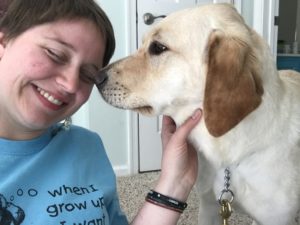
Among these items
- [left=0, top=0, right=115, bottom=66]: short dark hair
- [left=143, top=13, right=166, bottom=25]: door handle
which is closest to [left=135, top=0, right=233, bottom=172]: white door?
[left=143, top=13, right=166, bottom=25]: door handle

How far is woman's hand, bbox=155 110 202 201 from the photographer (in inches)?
33.8

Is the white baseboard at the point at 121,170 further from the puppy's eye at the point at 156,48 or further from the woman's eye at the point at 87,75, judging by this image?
the woman's eye at the point at 87,75

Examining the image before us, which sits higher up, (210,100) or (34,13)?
(34,13)

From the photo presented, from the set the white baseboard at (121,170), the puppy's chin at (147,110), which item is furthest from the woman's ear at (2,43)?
the white baseboard at (121,170)

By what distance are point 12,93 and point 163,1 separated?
1721 millimetres

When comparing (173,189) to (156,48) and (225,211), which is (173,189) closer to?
(225,211)

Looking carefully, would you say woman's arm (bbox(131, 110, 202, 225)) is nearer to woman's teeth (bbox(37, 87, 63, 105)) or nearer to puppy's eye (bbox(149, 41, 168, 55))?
puppy's eye (bbox(149, 41, 168, 55))

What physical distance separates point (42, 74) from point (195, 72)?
14.2 inches

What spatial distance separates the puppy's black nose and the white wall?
1.18 metres

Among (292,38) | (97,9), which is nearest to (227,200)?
(97,9)

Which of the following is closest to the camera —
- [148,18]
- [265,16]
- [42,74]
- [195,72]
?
[42,74]

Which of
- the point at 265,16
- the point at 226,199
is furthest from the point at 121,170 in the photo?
the point at 226,199

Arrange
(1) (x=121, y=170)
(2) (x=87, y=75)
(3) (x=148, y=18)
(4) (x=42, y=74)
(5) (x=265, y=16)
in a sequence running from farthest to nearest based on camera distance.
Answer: (5) (x=265, y=16)
(1) (x=121, y=170)
(3) (x=148, y=18)
(2) (x=87, y=75)
(4) (x=42, y=74)

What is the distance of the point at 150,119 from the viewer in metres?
2.34
